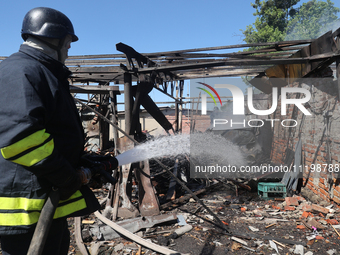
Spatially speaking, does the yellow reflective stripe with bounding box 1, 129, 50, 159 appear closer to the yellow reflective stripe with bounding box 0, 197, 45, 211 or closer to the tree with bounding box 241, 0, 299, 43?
the yellow reflective stripe with bounding box 0, 197, 45, 211

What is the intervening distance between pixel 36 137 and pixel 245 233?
404 cm

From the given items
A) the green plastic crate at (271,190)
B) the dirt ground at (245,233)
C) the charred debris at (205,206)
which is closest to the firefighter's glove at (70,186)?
the charred debris at (205,206)

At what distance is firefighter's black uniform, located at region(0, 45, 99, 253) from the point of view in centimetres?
129

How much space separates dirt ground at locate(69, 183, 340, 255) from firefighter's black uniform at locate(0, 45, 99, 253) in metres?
2.51

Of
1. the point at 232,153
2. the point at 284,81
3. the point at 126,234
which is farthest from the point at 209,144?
the point at 126,234

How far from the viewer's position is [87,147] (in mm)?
11680

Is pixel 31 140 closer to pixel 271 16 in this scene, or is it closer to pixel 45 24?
pixel 45 24

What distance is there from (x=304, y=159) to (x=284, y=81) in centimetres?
294

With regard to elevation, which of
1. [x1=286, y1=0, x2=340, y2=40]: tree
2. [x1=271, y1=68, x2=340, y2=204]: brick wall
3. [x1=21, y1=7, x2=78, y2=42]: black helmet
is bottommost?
[x1=271, y1=68, x2=340, y2=204]: brick wall

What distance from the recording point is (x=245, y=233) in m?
4.12

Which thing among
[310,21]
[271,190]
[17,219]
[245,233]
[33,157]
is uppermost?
[310,21]

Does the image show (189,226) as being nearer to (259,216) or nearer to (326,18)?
(259,216)

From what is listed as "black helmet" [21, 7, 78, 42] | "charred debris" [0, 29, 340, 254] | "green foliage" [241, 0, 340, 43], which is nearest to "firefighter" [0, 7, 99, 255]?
"black helmet" [21, 7, 78, 42]

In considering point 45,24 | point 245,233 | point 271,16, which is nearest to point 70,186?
point 45,24
